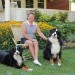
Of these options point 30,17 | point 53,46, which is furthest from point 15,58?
point 30,17

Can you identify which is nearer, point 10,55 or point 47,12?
point 10,55

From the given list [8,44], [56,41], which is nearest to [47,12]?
[8,44]

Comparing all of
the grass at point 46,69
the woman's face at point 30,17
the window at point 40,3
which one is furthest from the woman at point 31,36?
the window at point 40,3

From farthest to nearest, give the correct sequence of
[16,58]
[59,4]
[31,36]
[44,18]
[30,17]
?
[59,4] < [44,18] < [31,36] < [30,17] < [16,58]

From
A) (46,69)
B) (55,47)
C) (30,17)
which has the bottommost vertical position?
(46,69)

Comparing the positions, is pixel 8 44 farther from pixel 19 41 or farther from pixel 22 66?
pixel 22 66

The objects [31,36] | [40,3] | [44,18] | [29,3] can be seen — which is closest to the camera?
[31,36]

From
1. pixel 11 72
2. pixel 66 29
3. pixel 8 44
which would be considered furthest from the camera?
pixel 66 29

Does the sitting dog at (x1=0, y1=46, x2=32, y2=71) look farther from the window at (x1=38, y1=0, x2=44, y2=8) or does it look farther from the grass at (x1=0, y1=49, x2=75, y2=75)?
the window at (x1=38, y1=0, x2=44, y2=8)

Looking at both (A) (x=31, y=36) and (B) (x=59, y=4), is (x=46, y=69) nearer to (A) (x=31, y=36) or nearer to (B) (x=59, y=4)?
(A) (x=31, y=36)

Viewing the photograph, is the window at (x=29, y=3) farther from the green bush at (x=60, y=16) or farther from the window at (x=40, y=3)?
the green bush at (x=60, y=16)

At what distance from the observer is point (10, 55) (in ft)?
32.0

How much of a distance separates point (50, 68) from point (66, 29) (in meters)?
5.35

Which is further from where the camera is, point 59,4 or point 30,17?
point 59,4
